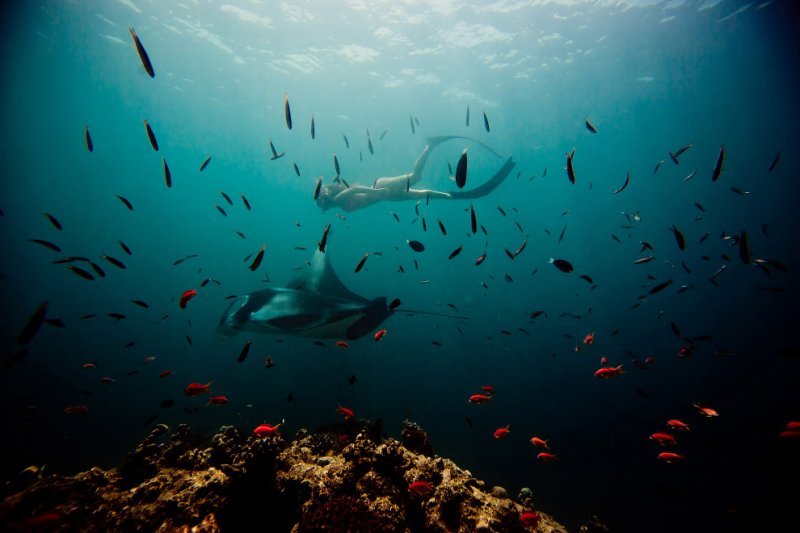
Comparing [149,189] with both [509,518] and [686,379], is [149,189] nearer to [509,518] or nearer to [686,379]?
[509,518]

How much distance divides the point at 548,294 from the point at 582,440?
19515 millimetres

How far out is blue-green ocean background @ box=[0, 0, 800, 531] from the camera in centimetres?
1580

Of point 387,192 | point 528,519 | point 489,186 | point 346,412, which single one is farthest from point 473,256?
point 528,519

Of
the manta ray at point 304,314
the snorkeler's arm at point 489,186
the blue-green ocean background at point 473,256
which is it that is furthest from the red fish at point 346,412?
the snorkeler's arm at point 489,186

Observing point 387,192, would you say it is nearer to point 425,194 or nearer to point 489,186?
point 425,194

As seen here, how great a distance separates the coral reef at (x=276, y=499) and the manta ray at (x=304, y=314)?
389 cm

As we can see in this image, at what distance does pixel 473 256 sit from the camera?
4706 cm

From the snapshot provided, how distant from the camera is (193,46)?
74.9ft

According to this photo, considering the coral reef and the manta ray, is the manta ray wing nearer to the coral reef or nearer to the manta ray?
the manta ray

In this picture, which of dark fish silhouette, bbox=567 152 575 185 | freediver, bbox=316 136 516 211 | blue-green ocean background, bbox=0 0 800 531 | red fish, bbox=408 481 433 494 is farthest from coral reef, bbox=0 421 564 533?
freediver, bbox=316 136 516 211

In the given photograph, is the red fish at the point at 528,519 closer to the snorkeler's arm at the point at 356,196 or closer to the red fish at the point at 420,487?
the red fish at the point at 420,487

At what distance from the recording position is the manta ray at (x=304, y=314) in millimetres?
7750

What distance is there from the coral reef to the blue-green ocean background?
3679 mm

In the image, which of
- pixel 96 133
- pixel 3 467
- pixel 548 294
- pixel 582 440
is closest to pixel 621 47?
pixel 548 294
